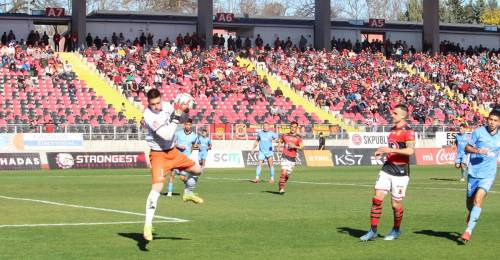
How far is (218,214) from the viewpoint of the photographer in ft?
66.7

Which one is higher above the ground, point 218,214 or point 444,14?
point 444,14

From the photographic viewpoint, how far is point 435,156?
179ft

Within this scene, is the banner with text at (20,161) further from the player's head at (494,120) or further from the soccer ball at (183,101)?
the player's head at (494,120)

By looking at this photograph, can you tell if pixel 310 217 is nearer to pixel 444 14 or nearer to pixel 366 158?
pixel 366 158

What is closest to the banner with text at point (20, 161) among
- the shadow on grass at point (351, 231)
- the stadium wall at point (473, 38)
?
the shadow on grass at point (351, 231)

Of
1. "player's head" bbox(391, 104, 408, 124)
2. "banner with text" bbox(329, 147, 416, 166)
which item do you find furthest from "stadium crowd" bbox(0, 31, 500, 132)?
"player's head" bbox(391, 104, 408, 124)

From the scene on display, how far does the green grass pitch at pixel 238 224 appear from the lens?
46.4 ft

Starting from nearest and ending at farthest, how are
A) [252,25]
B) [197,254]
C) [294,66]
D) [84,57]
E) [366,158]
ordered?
[197,254] → [366,158] → [84,57] → [294,66] → [252,25]

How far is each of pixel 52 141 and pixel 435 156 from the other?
21.9 metres

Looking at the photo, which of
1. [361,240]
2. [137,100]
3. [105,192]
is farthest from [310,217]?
[137,100]

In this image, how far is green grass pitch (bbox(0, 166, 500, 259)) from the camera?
14.1 m

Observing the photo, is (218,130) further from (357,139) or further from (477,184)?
(477,184)

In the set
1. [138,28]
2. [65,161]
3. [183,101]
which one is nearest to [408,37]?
[138,28]

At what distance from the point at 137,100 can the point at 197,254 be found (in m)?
43.3
